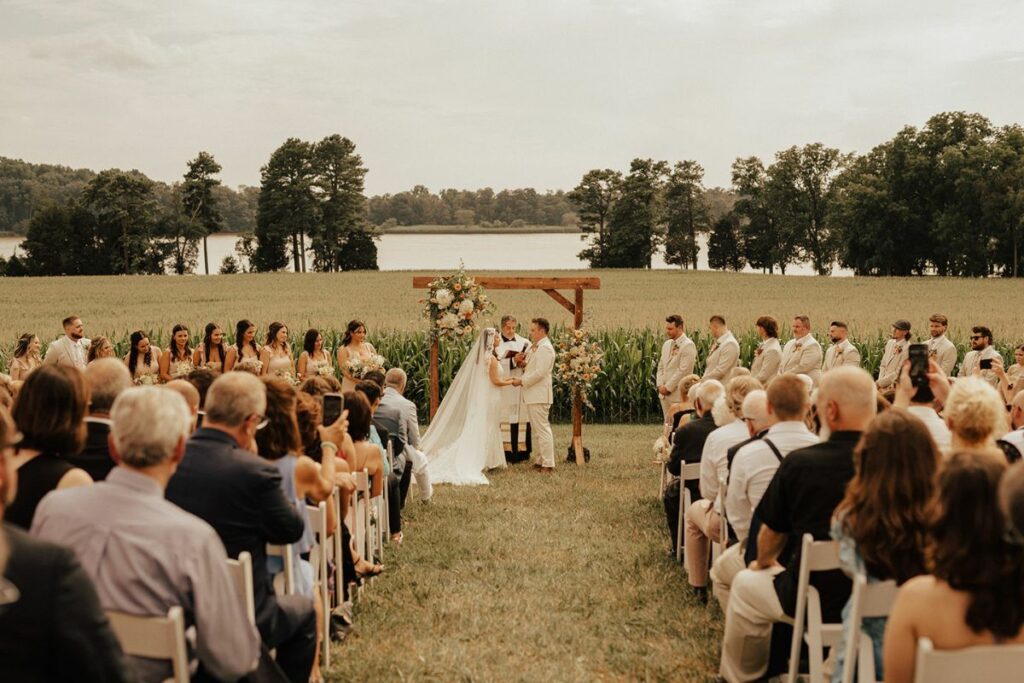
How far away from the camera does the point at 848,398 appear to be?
4391 mm

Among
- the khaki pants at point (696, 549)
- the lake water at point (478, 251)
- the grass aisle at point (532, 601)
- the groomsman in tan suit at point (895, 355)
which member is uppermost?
the lake water at point (478, 251)

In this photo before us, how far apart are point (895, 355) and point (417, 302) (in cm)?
1222

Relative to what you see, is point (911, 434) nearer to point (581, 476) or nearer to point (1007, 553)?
point (1007, 553)

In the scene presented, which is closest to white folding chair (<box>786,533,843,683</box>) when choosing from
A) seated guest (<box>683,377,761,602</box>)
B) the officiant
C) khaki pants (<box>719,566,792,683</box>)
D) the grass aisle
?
khaki pants (<box>719,566,792,683</box>)

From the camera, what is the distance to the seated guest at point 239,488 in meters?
4.09

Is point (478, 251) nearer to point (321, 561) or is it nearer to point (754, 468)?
point (754, 468)

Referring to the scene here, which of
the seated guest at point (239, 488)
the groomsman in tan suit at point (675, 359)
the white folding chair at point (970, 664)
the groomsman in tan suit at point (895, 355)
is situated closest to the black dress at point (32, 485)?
the seated guest at point (239, 488)

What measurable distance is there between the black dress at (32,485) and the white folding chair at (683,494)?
4379 mm

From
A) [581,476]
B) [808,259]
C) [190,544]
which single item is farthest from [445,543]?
[808,259]

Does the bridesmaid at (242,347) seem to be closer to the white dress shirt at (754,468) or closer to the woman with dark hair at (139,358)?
the woman with dark hair at (139,358)

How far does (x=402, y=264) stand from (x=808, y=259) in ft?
107

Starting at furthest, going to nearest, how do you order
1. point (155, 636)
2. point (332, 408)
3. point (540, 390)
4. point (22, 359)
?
1. point (540, 390)
2. point (22, 359)
3. point (332, 408)
4. point (155, 636)

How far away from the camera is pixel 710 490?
6.53 m

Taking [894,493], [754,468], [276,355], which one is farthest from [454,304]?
[894,493]
